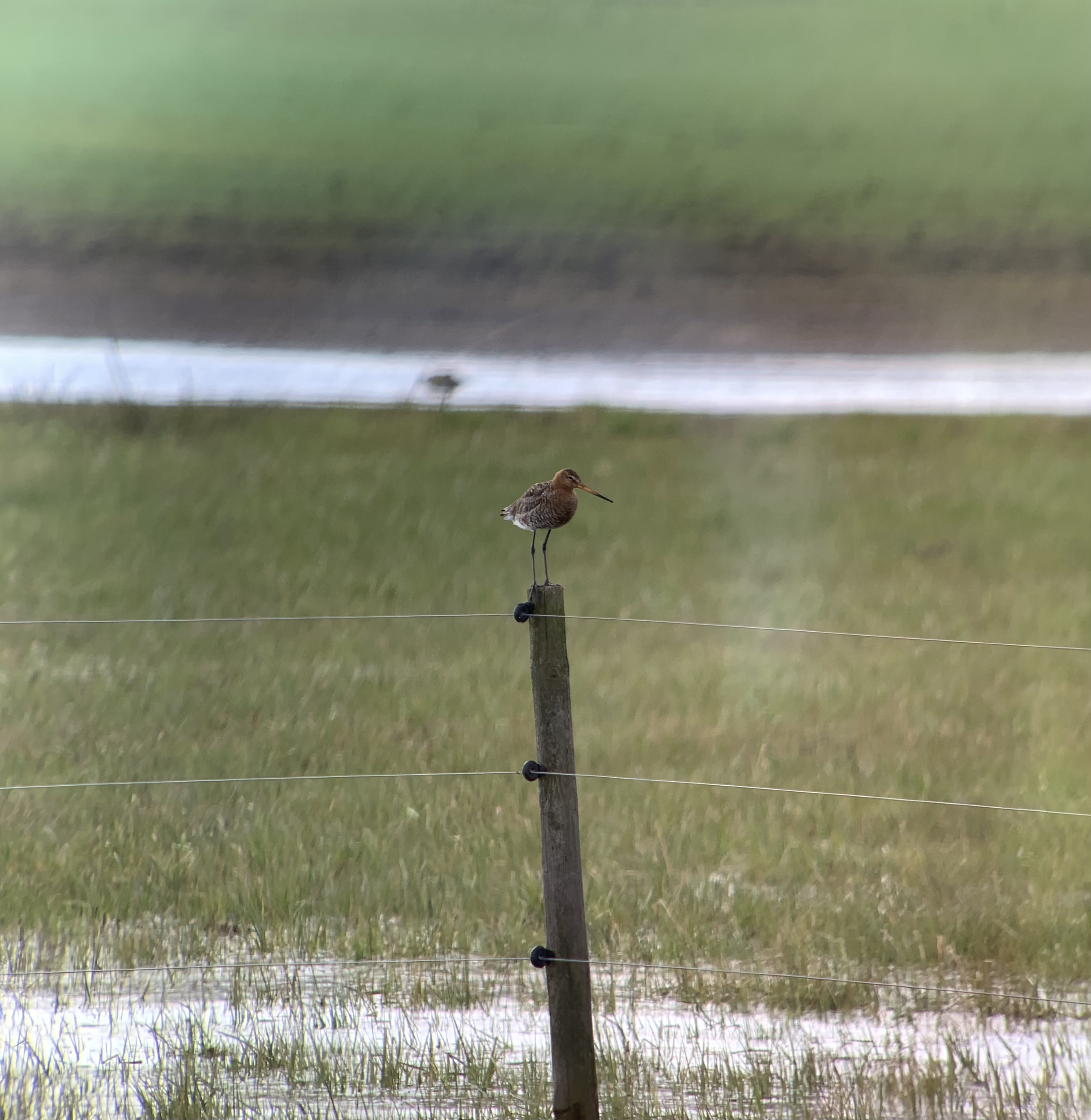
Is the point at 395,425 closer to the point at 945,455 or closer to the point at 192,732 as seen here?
the point at 945,455

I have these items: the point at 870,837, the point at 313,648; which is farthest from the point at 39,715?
the point at 870,837

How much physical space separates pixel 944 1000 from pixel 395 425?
13689mm

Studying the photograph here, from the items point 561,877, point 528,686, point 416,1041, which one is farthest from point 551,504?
point 528,686

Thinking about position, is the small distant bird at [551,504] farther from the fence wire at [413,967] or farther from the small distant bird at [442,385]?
the small distant bird at [442,385]

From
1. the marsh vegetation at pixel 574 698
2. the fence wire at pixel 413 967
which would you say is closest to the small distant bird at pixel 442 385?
the marsh vegetation at pixel 574 698

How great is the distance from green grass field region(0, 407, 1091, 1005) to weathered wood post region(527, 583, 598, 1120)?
1.48 meters

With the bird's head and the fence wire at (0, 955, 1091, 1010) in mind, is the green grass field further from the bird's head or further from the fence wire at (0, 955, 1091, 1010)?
the bird's head

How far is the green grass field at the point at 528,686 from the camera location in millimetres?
4711

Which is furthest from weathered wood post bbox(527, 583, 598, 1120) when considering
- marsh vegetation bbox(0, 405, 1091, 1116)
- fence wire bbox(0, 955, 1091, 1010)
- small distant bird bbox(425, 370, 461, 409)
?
small distant bird bbox(425, 370, 461, 409)

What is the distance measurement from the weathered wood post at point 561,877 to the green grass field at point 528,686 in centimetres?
148

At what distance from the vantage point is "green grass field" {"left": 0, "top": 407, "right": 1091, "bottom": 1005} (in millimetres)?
4711

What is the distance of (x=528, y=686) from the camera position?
8.41 meters

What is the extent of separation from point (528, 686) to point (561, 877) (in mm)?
5528

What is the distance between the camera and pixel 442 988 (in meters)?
4.04
